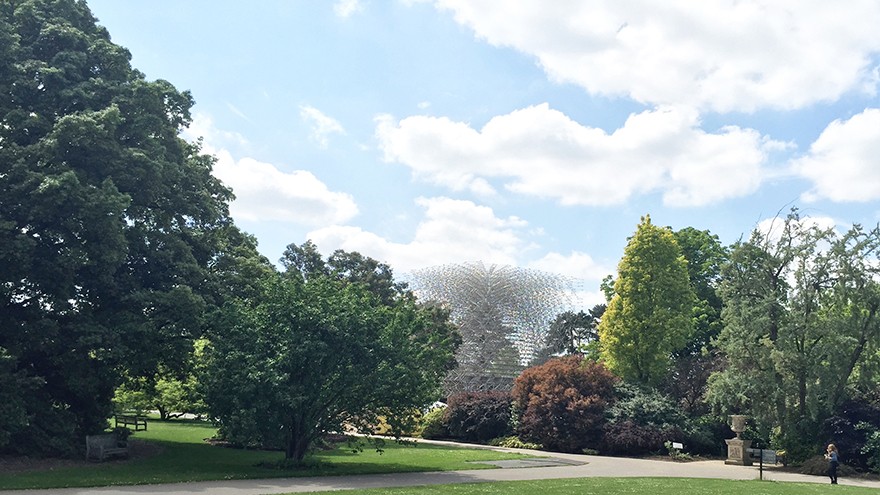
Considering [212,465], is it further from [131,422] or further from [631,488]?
[631,488]

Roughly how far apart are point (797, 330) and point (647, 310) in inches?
482

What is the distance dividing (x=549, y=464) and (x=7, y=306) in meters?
18.5

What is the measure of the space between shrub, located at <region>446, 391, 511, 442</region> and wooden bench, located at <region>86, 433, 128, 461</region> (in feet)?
66.6

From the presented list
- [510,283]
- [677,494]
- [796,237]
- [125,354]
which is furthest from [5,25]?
[510,283]

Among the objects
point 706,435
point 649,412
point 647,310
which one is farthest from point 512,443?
point 647,310

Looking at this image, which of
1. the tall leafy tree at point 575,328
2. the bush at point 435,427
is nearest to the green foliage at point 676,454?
the bush at point 435,427

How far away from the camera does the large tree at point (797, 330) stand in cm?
2708

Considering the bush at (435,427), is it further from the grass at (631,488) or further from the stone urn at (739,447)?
the grass at (631,488)

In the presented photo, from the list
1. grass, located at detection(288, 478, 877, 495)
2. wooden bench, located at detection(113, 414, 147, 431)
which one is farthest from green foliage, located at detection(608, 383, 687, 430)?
wooden bench, located at detection(113, 414, 147, 431)

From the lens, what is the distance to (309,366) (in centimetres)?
2038

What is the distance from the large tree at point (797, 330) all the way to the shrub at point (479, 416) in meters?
12.0

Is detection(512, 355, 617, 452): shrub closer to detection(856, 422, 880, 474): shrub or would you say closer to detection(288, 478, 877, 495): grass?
detection(856, 422, 880, 474): shrub

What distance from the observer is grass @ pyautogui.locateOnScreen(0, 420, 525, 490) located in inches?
689

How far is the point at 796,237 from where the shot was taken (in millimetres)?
29219
